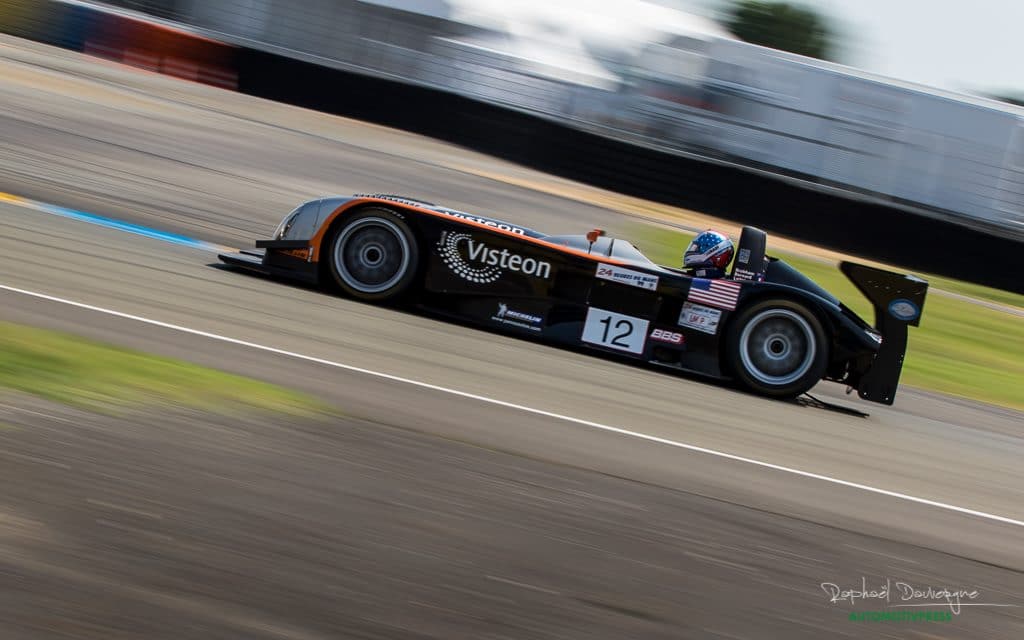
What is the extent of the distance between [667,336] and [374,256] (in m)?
2.14

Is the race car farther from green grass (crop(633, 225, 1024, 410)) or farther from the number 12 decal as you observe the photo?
green grass (crop(633, 225, 1024, 410))

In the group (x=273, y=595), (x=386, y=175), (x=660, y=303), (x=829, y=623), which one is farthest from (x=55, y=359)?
(x=386, y=175)

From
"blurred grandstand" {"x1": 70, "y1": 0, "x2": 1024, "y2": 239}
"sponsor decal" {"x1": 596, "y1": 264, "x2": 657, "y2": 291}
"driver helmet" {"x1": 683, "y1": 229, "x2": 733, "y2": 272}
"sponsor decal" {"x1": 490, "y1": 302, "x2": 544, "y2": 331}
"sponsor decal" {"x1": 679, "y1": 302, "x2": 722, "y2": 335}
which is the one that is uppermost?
"blurred grandstand" {"x1": 70, "y1": 0, "x2": 1024, "y2": 239}

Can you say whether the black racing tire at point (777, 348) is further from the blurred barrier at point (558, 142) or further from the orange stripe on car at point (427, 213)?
the blurred barrier at point (558, 142)

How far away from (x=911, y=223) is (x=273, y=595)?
701 inches

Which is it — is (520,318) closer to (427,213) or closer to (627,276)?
(627,276)

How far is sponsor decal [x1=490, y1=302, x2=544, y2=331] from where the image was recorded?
26.8ft

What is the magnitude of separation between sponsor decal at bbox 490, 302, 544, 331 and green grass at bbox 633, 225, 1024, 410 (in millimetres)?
4071

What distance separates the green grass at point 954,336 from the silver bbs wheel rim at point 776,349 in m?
2.76

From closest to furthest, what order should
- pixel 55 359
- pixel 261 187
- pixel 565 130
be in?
pixel 55 359 → pixel 261 187 → pixel 565 130

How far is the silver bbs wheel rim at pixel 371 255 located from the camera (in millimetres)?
8195

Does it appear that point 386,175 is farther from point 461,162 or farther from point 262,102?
point 262,102

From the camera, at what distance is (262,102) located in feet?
74.1

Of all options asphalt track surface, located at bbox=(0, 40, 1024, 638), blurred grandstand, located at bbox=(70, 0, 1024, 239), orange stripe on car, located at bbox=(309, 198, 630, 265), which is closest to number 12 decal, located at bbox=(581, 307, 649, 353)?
asphalt track surface, located at bbox=(0, 40, 1024, 638)
